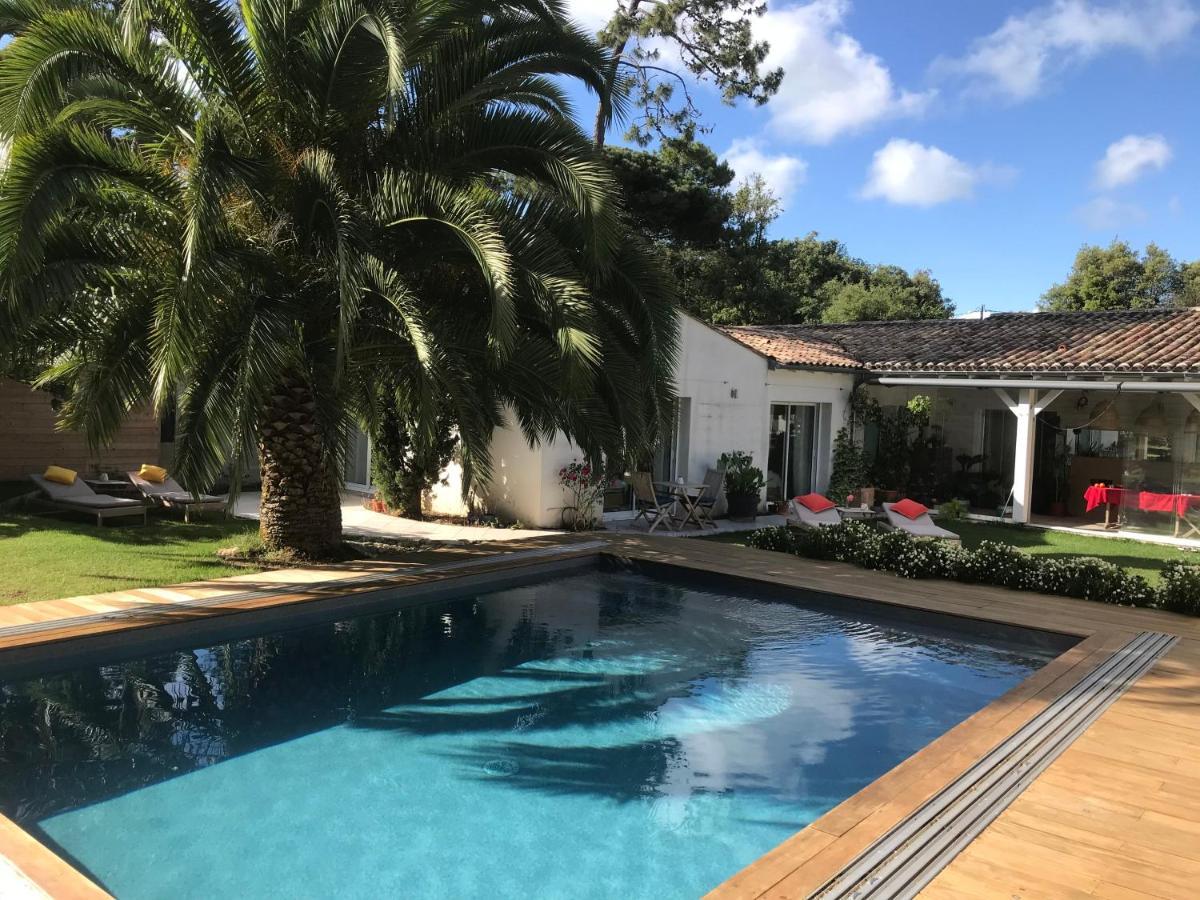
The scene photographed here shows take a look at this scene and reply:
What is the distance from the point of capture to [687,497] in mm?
16109

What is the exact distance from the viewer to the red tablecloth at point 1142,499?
16.9 meters

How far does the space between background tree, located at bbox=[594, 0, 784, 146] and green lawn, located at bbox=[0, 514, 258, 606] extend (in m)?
15.0

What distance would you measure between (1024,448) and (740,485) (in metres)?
6.07

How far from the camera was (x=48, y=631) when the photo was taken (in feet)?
24.9

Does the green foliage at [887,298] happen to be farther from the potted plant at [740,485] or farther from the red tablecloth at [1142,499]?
the potted plant at [740,485]

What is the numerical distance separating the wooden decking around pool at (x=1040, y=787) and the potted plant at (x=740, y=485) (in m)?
7.13

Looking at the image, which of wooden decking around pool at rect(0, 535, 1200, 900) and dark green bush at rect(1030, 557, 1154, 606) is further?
dark green bush at rect(1030, 557, 1154, 606)

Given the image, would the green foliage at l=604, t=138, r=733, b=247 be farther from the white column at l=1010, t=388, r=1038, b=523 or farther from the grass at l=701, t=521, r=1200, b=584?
the grass at l=701, t=521, r=1200, b=584

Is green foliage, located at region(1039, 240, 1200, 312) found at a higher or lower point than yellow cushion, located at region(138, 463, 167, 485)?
higher

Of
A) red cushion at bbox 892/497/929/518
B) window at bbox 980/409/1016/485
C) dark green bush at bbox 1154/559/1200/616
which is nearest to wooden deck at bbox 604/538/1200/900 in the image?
dark green bush at bbox 1154/559/1200/616

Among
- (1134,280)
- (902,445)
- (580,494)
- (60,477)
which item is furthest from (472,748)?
(1134,280)

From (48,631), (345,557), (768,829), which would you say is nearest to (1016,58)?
(345,557)

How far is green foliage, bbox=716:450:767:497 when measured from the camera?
57.7 feet

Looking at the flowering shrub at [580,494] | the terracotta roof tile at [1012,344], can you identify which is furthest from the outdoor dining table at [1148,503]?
the flowering shrub at [580,494]
